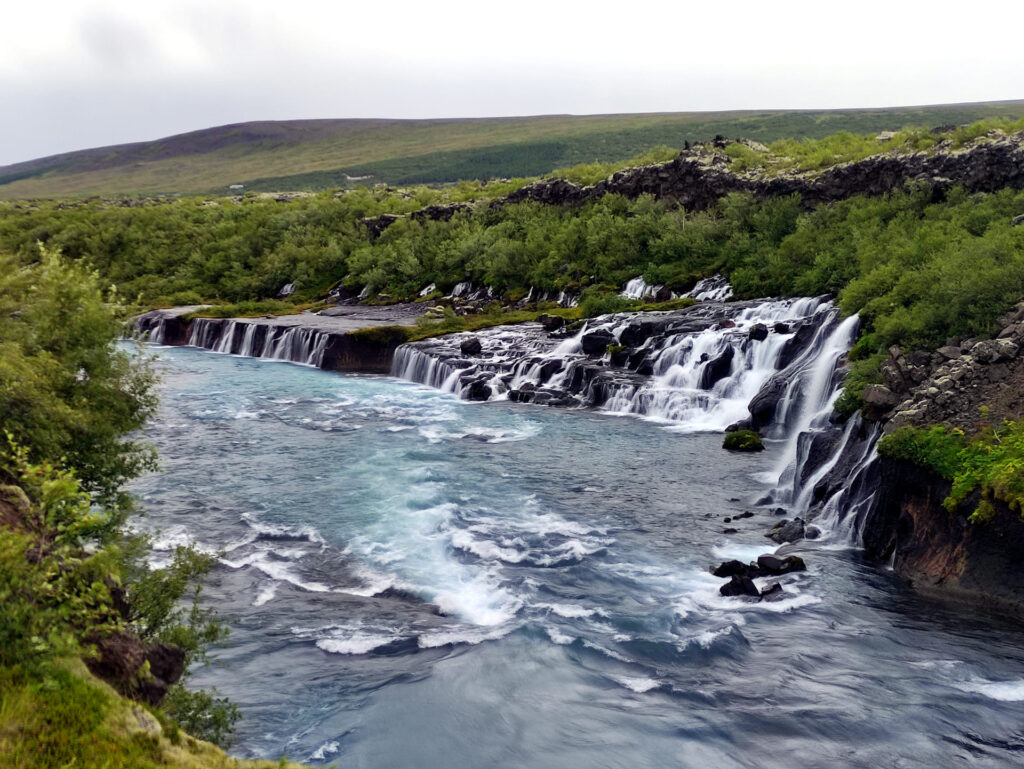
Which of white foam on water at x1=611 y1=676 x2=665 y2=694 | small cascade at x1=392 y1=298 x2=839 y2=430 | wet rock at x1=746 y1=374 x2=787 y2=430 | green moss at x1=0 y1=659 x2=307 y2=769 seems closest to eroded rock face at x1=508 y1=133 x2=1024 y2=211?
small cascade at x1=392 y1=298 x2=839 y2=430

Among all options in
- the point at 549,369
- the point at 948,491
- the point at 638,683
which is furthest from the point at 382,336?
the point at 638,683

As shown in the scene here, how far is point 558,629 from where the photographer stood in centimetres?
1820

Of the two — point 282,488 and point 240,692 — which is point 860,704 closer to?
point 240,692

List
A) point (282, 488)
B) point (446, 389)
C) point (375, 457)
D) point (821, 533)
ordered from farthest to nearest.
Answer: point (446, 389) < point (375, 457) < point (282, 488) < point (821, 533)

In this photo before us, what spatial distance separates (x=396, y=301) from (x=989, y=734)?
66.6m

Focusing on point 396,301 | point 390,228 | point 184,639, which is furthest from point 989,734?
point 390,228

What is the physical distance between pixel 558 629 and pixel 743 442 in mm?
16614

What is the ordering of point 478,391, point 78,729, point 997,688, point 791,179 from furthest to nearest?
1. point 791,179
2. point 478,391
3. point 997,688
4. point 78,729

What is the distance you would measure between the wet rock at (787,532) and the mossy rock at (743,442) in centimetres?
867

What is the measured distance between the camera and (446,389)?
47562 millimetres

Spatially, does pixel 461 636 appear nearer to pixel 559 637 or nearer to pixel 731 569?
pixel 559 637

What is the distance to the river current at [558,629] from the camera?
46.6 ft

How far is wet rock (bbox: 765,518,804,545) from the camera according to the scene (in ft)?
74.3

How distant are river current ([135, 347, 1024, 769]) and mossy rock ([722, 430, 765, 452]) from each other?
73 cm
